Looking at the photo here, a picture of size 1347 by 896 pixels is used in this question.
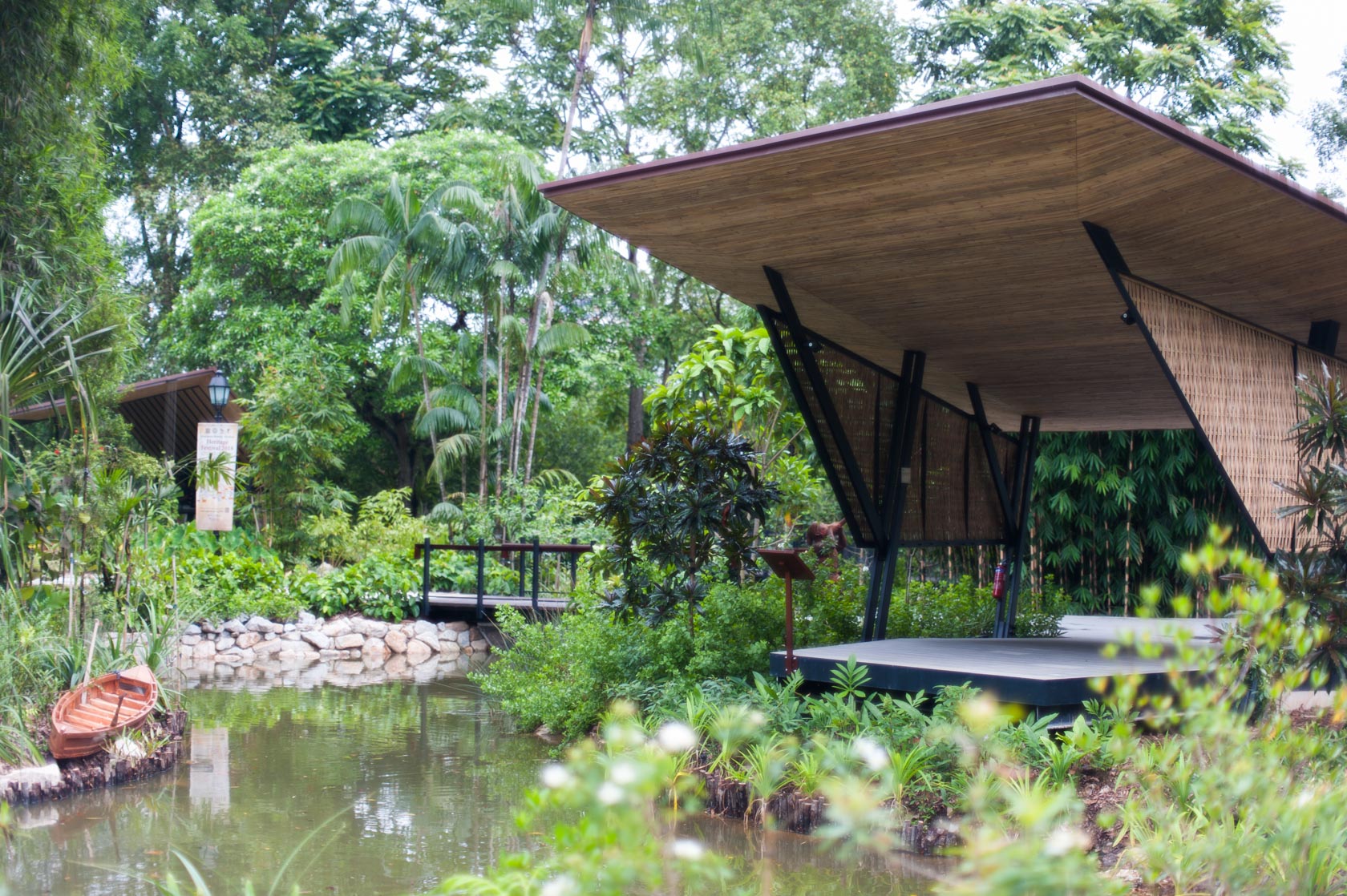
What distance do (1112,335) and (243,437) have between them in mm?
13191

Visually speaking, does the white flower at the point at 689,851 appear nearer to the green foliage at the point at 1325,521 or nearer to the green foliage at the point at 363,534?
the green foliage at the point at 1325,521

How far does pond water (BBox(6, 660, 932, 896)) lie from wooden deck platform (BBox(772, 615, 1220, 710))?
0.97 m

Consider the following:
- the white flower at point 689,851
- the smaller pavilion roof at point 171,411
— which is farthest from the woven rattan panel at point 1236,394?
the smaller pavilion roof at point 171,411

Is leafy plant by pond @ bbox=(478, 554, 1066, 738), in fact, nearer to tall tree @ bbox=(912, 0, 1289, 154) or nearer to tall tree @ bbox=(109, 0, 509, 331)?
tall tree @ bbox=(912, 0, 1289, 154)

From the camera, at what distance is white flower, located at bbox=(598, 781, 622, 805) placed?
4.95 feet

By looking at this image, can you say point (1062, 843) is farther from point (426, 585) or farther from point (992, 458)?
point (426, 585)

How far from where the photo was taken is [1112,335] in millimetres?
6770

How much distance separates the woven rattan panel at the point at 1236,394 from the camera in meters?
5.01

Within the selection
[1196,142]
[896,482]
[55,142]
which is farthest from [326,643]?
[1196,142]

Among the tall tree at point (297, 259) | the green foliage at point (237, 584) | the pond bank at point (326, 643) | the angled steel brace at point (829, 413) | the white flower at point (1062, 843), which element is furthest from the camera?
the tall tree at point (297, 259)

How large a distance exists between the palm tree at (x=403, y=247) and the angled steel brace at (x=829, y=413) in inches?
421

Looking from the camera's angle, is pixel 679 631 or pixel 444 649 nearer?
pixel 679 631

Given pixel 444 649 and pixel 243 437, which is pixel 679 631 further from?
pixel 243 437

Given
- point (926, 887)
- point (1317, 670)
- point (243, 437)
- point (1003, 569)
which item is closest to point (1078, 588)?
point (1003, 569)
